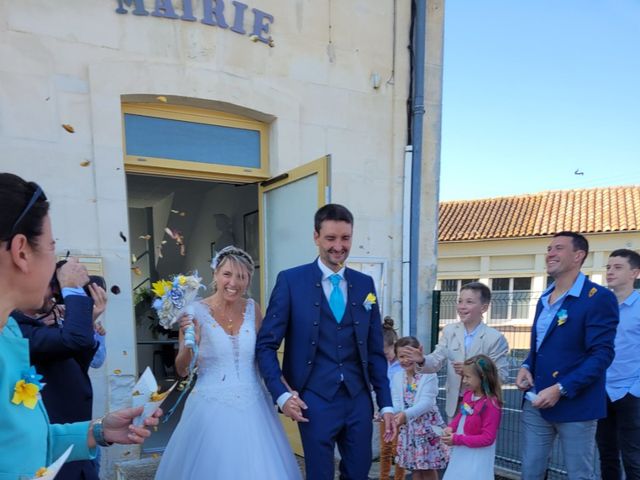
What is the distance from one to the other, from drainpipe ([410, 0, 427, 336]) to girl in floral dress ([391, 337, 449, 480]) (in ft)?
5.45

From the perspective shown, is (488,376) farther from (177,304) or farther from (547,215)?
(547,215)

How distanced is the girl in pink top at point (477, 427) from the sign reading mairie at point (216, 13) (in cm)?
366

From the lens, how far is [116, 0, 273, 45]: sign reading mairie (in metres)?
3.93

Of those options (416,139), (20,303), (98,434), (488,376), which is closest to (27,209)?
(20,303)

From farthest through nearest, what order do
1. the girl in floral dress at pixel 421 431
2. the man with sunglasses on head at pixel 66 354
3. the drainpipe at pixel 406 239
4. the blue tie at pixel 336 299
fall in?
1. the drainpipe at pixel 406 239
2. the girl in floral dress at pixel 421 431
3. the blue tie at pixel 336 299
4. the man with sunglasses on head at pixel 66 354

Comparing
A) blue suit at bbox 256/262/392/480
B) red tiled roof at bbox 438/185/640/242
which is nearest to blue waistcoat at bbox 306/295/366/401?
blue suit at bbox 256/262/392/480

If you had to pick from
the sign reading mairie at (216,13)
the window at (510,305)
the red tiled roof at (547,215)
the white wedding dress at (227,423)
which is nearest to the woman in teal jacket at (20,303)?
the white wedding dress at (227,423)

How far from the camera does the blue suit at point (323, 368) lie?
2484 mm

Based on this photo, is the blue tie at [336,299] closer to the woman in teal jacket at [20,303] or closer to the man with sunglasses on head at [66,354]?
the man with sunglasses on head at [66,354]

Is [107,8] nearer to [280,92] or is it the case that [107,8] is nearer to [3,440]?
[280,92]

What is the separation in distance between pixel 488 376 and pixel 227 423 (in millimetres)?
1760

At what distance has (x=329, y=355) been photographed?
8.34 ft

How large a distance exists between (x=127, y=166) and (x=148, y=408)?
10.2 feet

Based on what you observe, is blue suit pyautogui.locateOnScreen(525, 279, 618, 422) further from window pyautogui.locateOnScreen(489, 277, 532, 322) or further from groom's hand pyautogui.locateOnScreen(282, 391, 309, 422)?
window pyautogui.locateOnScreen(489, 277, 532, 322)
